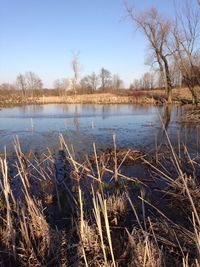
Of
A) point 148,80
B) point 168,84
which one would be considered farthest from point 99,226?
point 148,80

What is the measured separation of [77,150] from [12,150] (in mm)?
2705

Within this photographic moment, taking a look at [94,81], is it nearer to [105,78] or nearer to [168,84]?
[105,78]

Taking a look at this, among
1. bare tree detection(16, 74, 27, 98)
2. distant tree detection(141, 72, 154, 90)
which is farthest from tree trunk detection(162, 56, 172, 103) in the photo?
bare tree detection(16, 74, 27, 98)

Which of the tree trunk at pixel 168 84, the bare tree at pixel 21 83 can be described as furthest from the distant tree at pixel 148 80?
the bare tree at pixel 21 83

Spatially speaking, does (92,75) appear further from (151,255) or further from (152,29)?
(151,255)

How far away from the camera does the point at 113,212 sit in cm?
500

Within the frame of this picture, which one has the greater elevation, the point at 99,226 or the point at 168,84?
the point at 168,84

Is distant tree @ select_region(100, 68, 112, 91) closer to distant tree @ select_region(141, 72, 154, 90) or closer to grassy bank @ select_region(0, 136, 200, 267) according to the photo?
distant tree @ select_region(141, 72, 154, 90)

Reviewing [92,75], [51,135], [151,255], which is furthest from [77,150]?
[92,75]

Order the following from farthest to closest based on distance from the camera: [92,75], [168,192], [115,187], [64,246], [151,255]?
[92,75] → [115,187] → [168,192] → [64,246] → [151,255]

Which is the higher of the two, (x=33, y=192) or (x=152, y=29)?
(x=152, y=29)

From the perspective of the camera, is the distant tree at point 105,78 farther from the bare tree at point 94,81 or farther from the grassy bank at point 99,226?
the grassy bank at point 99,226

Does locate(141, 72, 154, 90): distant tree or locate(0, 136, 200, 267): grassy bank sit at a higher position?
locate(141, 72, 154, 90): distant tree

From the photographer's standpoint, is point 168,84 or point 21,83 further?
point 21,83
